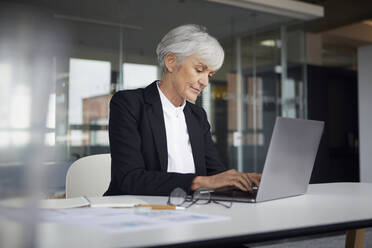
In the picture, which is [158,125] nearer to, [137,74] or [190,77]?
[190,77]

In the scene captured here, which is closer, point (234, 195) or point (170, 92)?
point (234, 195)

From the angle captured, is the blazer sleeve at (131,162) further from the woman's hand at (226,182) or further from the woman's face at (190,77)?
the woman's face at (190,77)

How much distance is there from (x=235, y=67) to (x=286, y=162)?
17.0 feet

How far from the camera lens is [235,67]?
650cm

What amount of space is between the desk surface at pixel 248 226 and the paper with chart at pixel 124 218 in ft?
0.12

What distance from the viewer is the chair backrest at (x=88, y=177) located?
79.7 inches

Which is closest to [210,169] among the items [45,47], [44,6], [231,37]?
[45,47]

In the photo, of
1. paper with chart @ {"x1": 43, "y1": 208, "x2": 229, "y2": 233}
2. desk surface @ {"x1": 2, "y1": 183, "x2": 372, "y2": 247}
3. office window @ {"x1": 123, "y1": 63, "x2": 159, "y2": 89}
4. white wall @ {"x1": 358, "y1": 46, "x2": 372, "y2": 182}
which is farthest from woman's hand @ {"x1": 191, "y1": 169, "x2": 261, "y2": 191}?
white wall @ {"x1": 358, "y1": 46, "x2": 372, "y2": 182}

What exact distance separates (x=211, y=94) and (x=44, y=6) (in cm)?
250

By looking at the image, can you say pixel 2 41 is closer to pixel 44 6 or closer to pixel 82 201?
pixel 82 201

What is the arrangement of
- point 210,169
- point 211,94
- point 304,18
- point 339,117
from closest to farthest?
point 210,169 → point 211,94 → point 304,18 → point 339,117

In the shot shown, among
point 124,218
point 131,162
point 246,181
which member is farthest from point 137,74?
point 124,218

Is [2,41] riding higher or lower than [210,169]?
higher

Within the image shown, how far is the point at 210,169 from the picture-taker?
224 centimetres
